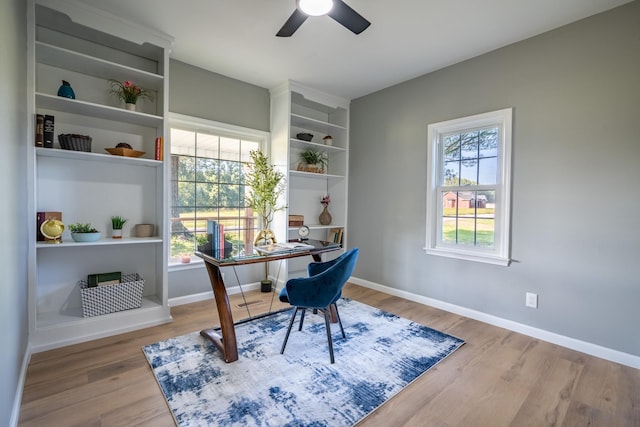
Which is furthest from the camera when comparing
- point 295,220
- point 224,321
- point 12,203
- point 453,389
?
point 295,220

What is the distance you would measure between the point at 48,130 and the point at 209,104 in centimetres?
151

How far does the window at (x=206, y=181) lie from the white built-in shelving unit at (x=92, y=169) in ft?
1.07

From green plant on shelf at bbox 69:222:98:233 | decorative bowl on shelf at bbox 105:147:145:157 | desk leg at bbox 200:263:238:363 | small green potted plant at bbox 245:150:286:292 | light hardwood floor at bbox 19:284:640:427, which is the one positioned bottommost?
light hardwood floor at bbox 19:284:640:427

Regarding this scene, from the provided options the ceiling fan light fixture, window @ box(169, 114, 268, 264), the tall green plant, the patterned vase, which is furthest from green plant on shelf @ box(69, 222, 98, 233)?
the patterned vase

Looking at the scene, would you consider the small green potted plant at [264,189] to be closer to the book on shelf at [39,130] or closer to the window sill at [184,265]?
the window sill at [184,265]

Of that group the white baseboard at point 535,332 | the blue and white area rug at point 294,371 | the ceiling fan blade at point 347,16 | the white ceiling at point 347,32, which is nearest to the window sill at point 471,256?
the white baseboard at point 535,332

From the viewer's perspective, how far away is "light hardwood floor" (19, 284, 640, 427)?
1.59 meters

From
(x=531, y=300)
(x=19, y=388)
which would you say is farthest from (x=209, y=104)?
(x=531, y=300)

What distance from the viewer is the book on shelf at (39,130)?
2178mm

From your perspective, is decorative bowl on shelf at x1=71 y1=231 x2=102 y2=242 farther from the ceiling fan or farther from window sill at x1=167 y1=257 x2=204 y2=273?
the ceiling fan

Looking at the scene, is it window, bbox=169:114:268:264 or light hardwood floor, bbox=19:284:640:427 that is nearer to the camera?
light hardwood floor, bbox=19:284:640:427

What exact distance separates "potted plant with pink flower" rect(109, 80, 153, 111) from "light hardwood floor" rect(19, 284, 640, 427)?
2034 mm

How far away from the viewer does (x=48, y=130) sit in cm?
223

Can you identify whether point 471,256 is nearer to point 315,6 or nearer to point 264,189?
point 264,189
